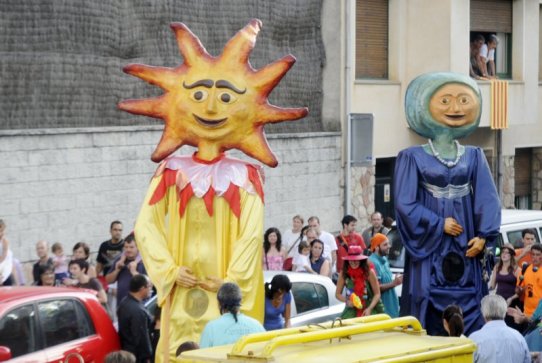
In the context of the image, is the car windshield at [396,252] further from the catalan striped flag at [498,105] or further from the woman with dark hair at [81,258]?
the catalan striped flag at [498,105]

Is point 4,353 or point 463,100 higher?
point 463,100

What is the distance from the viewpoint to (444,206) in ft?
43.4

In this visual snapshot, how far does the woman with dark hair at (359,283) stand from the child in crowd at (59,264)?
3309 millimetres

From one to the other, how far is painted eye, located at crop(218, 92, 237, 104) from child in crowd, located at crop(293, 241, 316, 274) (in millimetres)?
5372

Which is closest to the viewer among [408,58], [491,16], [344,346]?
[344,346]

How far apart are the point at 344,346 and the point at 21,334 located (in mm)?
3898

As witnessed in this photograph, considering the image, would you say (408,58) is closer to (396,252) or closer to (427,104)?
(396,252)

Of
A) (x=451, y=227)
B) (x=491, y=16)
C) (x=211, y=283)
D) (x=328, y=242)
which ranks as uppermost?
(x=491, y=16)

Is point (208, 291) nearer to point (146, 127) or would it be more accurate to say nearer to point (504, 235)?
point (504, 235)

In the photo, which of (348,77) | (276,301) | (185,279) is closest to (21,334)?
(185,279)

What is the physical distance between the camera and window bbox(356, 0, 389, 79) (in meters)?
25.8

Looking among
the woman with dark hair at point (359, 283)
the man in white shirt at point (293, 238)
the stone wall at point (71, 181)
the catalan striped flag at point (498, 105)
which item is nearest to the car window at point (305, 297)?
the woman with dark hair at point (359, 283)

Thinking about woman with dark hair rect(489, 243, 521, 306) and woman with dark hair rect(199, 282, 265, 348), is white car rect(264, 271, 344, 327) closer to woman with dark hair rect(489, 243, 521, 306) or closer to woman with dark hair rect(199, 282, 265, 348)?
woman with dark hair rect(489, 243, 521, 306)

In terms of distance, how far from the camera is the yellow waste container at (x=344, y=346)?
800cm
